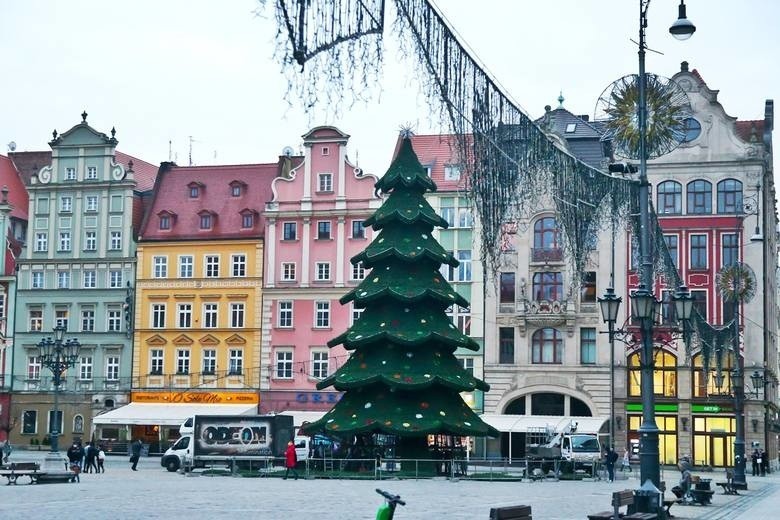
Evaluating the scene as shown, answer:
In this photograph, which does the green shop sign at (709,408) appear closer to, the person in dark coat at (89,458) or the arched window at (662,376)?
the arched window at (662,376)

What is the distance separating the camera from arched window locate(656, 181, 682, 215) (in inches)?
2638

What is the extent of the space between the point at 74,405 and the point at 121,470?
2119cm

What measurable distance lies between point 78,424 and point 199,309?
9326mm

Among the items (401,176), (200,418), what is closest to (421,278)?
(401,176)

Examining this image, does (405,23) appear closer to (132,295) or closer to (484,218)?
(484,218)

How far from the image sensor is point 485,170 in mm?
19672

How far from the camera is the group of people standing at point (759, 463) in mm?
61069

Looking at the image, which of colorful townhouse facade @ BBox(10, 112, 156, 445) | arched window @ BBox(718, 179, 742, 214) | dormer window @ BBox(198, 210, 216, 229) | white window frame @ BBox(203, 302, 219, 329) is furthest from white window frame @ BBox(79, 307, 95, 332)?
arched window @ BBox(718, 179, 742, 214)

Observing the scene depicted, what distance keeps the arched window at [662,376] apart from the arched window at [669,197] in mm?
7354

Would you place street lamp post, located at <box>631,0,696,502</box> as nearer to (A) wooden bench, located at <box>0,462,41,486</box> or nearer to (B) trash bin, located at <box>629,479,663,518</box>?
(B) trash bin, located at <box>629,479,663,518</box>

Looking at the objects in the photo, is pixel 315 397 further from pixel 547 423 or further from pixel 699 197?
pixel 699 197

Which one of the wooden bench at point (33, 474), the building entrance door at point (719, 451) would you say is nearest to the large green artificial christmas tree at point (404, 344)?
the wooden bench at point (33, 474)

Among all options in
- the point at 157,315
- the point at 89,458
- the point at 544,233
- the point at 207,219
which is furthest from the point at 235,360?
the point at 89,458

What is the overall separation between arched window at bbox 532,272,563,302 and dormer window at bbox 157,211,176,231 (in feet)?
67.8
